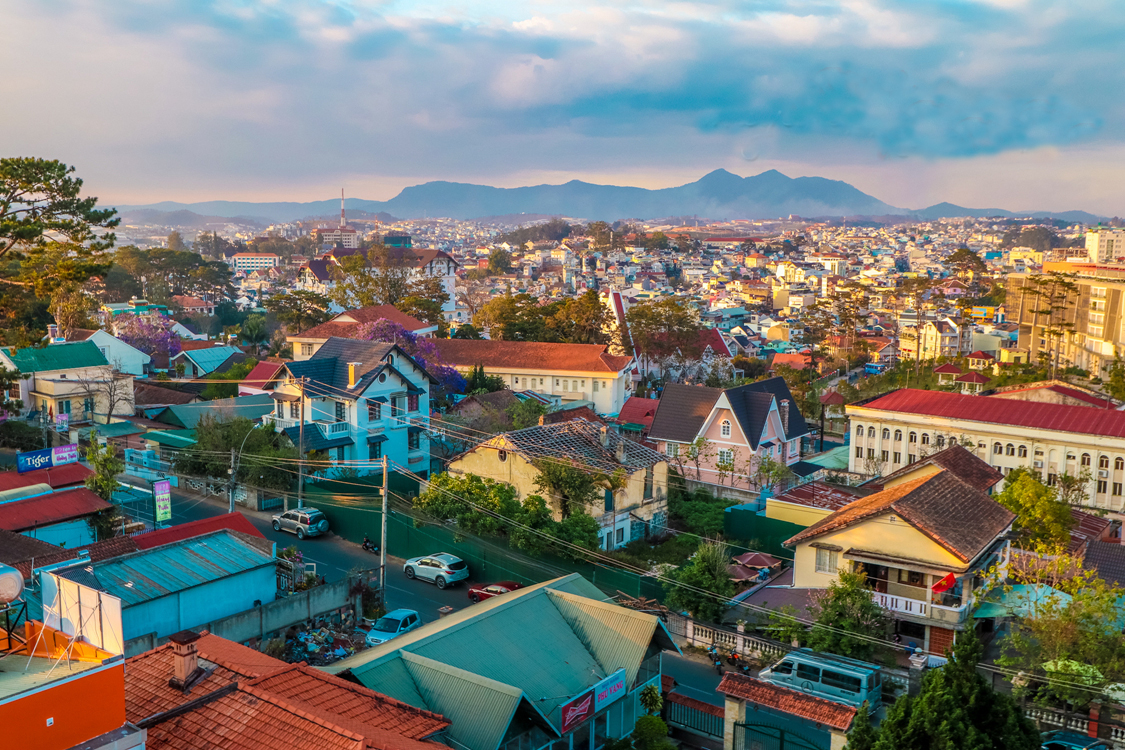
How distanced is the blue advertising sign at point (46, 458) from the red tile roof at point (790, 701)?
2162cm

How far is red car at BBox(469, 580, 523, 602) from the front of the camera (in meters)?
24.5

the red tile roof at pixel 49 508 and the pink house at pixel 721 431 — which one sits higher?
the red tile roof at pixel 49 508

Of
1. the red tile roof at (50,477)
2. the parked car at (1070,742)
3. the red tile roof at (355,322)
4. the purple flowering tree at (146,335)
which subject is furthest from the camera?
the purple flowering tree at (146,335)

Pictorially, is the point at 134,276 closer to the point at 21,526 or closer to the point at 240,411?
the point at 240,411

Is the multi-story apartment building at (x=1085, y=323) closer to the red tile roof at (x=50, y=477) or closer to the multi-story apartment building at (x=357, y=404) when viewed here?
the multi-story apartment building at (x=357, y=404)

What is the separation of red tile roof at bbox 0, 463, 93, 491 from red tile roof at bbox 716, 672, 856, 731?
2068cm

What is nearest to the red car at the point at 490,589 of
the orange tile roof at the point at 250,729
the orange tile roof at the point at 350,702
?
the orange tile roof at the point at 350,702

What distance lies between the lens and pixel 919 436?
146 ft

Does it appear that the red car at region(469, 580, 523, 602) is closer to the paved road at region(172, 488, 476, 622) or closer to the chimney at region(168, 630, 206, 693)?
the paved road at region(172, 488, 476, 622)

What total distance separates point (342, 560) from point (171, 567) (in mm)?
8014

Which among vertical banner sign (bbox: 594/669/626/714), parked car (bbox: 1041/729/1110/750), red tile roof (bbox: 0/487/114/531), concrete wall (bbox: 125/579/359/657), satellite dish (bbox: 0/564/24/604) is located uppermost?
satellite dish (bbox: 0/564/24/604)

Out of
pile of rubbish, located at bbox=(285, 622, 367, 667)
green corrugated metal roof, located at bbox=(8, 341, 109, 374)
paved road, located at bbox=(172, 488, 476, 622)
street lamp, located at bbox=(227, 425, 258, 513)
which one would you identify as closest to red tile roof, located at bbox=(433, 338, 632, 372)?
green corrugated metal roof, located at bbox=(8, 341, 109, 374)

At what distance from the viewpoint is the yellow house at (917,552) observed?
22516 mm

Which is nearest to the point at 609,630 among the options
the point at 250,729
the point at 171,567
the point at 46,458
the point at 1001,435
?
the point at 250,729
